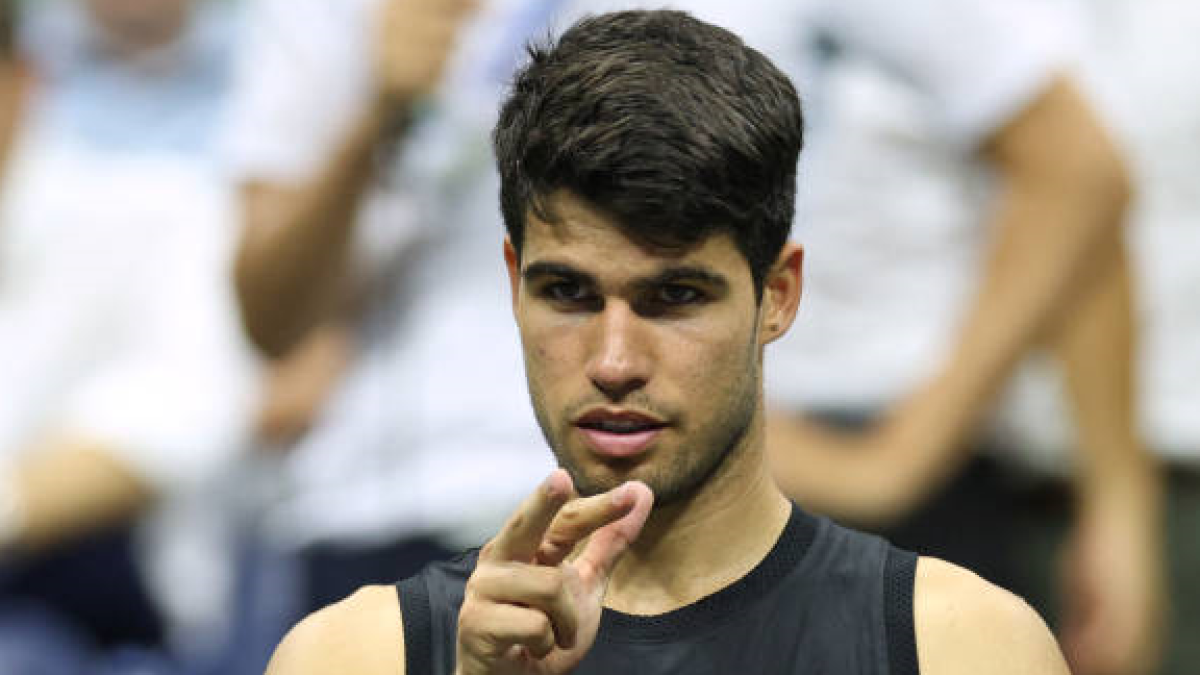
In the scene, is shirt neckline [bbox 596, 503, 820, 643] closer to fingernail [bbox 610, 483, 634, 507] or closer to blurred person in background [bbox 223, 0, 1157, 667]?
fingernail [bbox 610, 483, 634, 507]

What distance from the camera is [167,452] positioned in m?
5.10

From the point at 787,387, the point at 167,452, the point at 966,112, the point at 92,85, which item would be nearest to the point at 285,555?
the point at 167,452

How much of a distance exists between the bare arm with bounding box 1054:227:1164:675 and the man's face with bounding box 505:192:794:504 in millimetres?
1915

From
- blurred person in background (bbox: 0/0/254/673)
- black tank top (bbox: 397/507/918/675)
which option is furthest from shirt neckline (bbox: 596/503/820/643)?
blurred person in background (bbox: 0/0/254/673)

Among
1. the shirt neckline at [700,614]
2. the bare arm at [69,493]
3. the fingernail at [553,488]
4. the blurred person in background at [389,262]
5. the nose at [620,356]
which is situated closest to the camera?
the fingernail at [553,488]

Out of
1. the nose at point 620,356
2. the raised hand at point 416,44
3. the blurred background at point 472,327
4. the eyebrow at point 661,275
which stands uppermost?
the raised hand at point 416,44

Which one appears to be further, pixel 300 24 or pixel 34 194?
pixel 34 194

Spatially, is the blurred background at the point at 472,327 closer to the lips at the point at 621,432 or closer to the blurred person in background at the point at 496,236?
the blurred person in background at the point at 496,236

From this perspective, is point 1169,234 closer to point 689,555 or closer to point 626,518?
point 689,555

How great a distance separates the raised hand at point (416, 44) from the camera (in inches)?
163

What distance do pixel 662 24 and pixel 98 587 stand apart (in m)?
2.62

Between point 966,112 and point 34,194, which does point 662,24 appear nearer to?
point 966,112

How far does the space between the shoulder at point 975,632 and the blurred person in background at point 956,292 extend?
1510mm

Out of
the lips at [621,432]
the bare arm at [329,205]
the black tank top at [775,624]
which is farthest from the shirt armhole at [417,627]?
the bare arm at [329,205]
